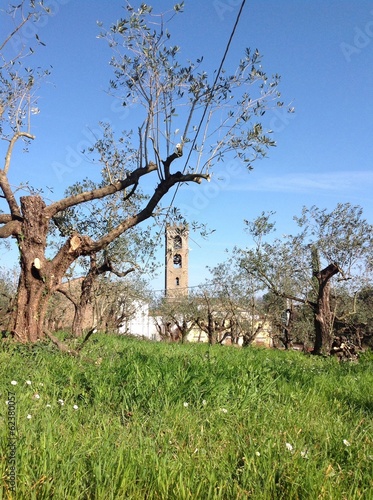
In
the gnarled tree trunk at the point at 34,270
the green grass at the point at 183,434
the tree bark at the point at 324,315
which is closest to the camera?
the green grass at the point at 183,434

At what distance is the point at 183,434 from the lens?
467cm

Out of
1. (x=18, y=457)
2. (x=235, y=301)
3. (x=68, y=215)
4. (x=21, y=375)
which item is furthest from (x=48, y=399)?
(x=235, y=301)

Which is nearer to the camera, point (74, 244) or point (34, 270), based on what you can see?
point (34, 270)

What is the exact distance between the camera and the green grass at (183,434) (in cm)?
345

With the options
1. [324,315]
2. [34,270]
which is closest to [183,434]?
[34,270]

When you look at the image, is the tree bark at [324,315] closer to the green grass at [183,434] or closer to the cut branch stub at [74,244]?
the cut branch stub at [74,244]

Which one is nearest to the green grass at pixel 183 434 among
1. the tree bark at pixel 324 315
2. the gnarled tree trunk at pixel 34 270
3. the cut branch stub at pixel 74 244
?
the gnarled tree trunk at pixel 34 270

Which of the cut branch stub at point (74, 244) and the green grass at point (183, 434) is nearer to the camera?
the green grass at point (183, 434)

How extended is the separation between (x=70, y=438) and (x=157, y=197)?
342 inches

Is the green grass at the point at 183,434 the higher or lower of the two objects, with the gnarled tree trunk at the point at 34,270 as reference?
lower

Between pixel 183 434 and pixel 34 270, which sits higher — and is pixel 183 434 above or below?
below

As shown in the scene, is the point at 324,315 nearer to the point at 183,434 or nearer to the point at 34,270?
the point at 34,270

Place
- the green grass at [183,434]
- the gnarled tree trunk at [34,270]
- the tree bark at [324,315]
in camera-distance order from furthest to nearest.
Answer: the tree bark at [324,315]
the gnarled tree trunk at [34,270]
the green grass at [183,434]

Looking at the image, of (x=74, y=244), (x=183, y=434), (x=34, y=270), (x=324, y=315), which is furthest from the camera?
(x=324, y=315)
